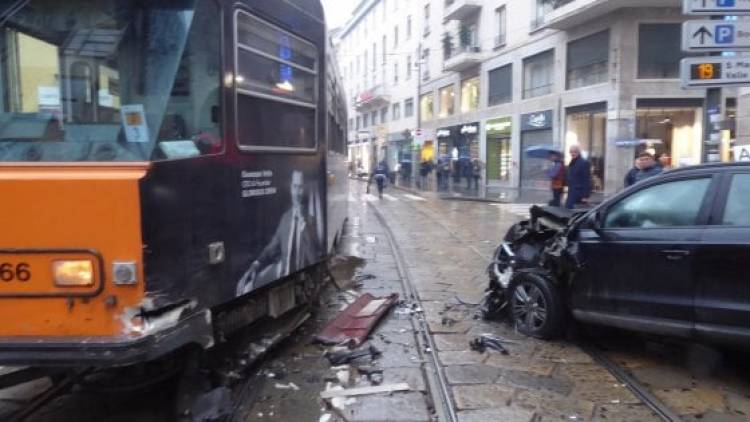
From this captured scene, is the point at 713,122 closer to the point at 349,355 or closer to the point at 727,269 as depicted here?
the point at 727,269

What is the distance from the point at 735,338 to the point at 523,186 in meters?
25.5

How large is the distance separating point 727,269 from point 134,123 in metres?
3.96

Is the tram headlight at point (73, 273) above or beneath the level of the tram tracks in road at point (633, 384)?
above

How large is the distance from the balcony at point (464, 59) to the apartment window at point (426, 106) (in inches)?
252

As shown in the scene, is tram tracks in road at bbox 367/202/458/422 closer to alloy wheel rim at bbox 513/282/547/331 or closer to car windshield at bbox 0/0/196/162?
alloy wheel rim at bbox 513/282/547/331

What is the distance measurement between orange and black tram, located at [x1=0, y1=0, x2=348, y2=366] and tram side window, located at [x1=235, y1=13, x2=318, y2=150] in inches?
0.9

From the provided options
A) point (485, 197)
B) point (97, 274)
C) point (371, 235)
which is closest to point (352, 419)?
point (97, 274)

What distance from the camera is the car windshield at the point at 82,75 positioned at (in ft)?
12.2

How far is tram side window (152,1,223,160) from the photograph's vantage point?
3.89 m

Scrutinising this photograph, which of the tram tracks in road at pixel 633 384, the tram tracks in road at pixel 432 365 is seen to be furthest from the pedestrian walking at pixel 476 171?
the tram tracks in road at pixel 633 384


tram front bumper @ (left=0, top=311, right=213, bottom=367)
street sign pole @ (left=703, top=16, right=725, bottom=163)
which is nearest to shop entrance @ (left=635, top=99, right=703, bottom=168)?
street sign pole @ (left=703, top=16, right=725, bottom=163)

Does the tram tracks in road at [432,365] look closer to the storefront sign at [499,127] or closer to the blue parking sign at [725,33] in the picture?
the blue parking sign at [725,33]

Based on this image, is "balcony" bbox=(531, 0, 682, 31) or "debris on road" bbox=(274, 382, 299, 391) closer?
"debris on road" bbox=(274, 382, 299, 391)

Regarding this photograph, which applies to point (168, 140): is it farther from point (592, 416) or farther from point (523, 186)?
point (523, 186)
